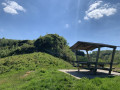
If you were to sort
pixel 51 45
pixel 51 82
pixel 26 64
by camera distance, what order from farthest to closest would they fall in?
pixel 51 45
pixel 26 64
pixel 51 82

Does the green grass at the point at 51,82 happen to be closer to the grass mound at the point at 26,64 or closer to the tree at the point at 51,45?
the grass mound at the point at 26,64

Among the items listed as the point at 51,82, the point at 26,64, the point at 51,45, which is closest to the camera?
the point at 51,82

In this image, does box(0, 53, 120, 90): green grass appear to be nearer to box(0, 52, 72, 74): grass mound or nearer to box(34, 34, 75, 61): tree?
box(0, 52, 72, 74): grass mound

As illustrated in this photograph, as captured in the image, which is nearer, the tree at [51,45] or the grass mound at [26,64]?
the grass mound at [26,64]

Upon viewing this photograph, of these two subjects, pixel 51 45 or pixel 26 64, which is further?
pixel 51 45

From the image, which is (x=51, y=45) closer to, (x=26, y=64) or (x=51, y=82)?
(x=26, y=64)

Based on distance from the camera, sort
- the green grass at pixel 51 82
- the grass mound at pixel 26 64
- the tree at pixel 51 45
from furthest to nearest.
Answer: the tree at pixel 51 45 < the grass mound at pixel 26 64 < the green grass at pixel 51 82

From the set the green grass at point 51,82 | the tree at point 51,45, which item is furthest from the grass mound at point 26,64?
the tree at point 51,45

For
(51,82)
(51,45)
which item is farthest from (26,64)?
(51,45)

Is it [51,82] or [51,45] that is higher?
[51,45]

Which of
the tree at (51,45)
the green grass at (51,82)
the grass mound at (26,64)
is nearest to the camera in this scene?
the green grass at (51,82)

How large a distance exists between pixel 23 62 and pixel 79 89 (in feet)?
36.3

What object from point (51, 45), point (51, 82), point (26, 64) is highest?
point (51, 45)

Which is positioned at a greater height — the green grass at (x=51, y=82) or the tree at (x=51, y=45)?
the tree at (x=51, y=45)
